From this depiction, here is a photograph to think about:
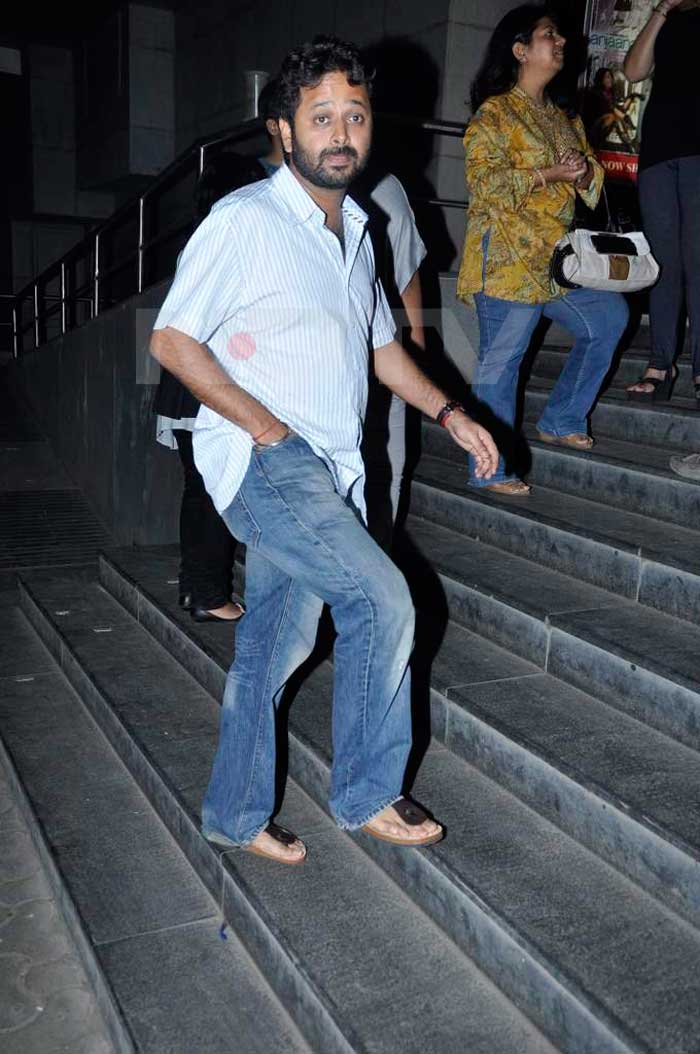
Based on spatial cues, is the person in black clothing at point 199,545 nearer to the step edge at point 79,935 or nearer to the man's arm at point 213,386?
the step edge at point 79,935

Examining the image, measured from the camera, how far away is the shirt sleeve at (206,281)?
87.5 inches

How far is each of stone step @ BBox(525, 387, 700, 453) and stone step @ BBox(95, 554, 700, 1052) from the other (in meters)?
2.12

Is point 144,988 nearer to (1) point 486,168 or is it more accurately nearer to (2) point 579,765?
(2) point 579,765

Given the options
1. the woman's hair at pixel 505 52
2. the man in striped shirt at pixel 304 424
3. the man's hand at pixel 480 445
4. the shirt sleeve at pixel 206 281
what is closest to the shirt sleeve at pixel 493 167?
the woman's hair at pixel 505 52

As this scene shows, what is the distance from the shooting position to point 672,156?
14.6ft

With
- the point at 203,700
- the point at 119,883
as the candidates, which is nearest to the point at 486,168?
the point at 203,700

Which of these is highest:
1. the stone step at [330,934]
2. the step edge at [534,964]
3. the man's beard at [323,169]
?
the man's beard at [323,169]

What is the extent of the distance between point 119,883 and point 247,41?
9754 mm

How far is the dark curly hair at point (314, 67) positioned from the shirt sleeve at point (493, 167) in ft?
6.07

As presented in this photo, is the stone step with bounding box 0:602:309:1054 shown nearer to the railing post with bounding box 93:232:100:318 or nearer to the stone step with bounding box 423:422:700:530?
the stone step with bounding box 423:422:700:530

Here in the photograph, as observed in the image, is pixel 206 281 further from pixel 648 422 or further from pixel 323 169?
pixel 648 422

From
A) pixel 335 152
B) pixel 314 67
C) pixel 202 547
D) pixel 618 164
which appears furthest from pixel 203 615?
pixel 618 164

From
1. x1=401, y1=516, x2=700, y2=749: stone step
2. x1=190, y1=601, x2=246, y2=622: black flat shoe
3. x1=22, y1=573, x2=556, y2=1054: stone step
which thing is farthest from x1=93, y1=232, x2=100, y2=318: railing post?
x1=22, y1=573, x2=556, y2=1054: stone step

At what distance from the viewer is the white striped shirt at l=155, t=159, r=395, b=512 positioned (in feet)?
7.33
